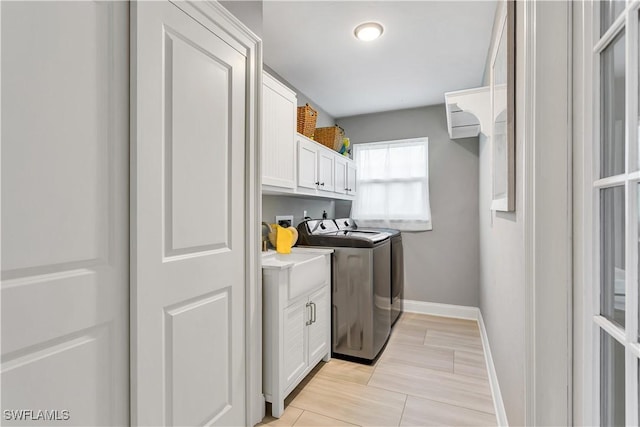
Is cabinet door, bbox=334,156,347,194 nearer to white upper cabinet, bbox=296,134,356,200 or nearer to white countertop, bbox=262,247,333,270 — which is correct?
white upper cabinet, bbox=296,134,356,200

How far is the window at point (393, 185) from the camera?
12.0ft

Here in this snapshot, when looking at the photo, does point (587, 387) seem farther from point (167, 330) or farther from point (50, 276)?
point (50, 276)

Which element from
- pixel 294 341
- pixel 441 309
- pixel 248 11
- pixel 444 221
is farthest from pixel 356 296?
pixel 248 11

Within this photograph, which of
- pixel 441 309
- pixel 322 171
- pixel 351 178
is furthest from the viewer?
pixel 351 178

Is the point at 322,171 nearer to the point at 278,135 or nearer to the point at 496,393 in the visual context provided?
the point at 278,135

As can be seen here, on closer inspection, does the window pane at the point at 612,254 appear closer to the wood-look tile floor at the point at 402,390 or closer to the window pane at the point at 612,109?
the window pane at the point at 612,109

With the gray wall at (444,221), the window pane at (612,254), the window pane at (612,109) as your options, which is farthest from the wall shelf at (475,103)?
the window pane at (612,254)

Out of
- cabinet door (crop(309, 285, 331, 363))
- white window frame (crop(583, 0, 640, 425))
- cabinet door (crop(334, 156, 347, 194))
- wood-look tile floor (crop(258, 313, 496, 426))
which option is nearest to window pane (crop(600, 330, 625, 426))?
white window frame (crop(583, 0, 640, 425))

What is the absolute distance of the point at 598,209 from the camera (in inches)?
33.3

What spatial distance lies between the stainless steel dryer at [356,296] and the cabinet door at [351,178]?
125cm

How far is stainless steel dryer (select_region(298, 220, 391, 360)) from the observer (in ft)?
7.77

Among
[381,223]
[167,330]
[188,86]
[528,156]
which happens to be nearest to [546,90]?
[528,156]

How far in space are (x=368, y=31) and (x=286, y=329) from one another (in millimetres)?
2062

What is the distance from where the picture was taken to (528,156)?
102 centimetres
